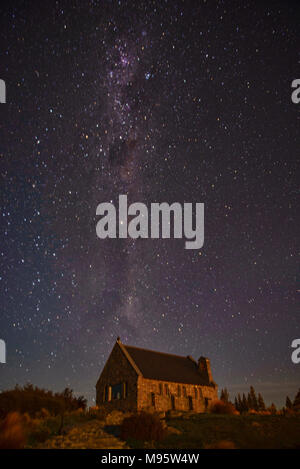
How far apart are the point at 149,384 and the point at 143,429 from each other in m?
14.6

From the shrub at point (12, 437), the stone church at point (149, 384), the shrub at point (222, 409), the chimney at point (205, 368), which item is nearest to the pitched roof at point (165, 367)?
the stone church at point (149, 384)

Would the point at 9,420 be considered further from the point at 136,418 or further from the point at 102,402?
the point at 102,402

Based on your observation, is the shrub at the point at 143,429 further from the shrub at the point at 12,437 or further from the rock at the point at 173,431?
the shrub at the point at 12,437

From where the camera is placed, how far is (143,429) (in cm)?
1691

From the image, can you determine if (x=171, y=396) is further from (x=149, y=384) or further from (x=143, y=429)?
(x=143, y=429)

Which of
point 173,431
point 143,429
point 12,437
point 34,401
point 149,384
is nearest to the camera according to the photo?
point 12,437

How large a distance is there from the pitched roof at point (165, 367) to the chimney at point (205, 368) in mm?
396

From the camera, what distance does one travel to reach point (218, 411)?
1214 inches

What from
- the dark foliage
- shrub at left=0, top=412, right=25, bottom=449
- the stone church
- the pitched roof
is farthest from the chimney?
shrub at left=0, top=412, right=25, bottom=449

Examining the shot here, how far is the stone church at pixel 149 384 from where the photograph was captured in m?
30.5

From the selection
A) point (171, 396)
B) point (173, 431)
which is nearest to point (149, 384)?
point (171, 396)

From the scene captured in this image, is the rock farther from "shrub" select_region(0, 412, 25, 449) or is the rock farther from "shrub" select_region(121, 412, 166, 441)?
"shrub" select_region(0, 412, 25, 449)
